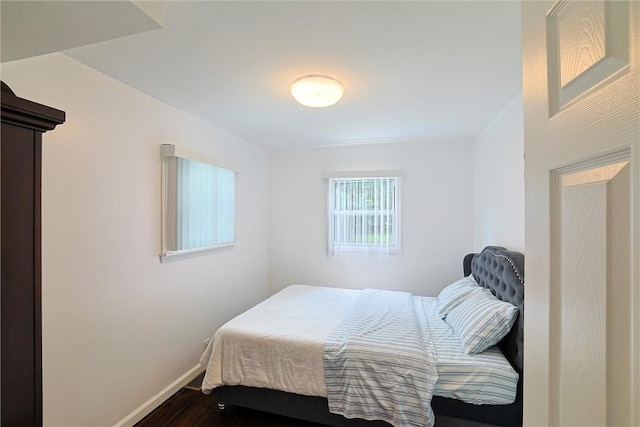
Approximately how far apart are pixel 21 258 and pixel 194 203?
188 cm

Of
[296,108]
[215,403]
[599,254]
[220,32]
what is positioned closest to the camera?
[599,254]

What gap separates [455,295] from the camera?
2.42 metres

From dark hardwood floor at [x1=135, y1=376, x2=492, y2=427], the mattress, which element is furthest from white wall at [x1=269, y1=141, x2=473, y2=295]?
dark hardwood floor at [x1=135, y1=376, x2=492, y2=427]

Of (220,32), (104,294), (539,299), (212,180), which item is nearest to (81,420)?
(104,294)

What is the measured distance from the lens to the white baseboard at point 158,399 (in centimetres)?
203

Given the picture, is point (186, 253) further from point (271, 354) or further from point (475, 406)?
point (475, 406)

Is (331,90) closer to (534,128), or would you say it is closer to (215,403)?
(534,128)

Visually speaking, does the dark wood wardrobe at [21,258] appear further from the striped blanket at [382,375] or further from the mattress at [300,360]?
the striped blanket at [382,375]

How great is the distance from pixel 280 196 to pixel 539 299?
354 centimetres

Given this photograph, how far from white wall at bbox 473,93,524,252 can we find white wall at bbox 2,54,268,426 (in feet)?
8.69

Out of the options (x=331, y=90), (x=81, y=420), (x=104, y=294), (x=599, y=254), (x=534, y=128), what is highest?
(x=331, y=90)

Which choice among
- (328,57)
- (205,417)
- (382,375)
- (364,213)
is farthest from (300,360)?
(364,213)

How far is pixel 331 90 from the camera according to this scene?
1.88 metres

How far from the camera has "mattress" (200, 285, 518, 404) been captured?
5.37ft
